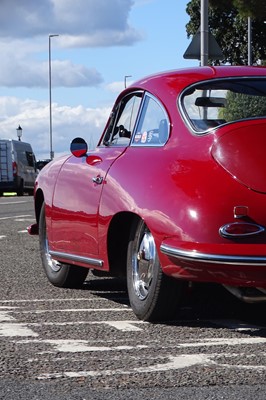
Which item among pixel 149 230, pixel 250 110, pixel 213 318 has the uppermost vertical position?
pixel 250 110

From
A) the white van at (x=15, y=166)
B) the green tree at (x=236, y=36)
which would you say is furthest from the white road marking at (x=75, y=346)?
the green tree at (x=236, y=36)

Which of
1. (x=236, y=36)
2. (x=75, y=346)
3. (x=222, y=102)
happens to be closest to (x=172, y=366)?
(x=75, y=346)

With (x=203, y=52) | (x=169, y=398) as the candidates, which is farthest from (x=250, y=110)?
(x=203, y=52)

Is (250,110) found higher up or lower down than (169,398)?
higher up

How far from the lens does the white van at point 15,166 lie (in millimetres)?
42250

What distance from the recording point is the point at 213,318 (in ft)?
24.3

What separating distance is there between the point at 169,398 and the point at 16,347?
1.52 metres

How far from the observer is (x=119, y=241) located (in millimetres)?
7672

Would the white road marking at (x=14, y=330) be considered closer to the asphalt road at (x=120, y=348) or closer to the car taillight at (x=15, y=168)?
the asphalt road at (x=120, y=348)

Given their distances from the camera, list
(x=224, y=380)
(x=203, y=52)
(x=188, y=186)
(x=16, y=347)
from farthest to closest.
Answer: (x=203, y=52)
(x=188, y=186)
(x=16, y=347)
(x=224, y=380)

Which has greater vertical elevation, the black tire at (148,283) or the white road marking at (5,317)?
the black tire at (148,283)

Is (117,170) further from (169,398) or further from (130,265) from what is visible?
(169,398)

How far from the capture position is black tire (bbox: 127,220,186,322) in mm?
6926

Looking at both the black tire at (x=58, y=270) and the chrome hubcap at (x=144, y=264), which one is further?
the black tire at (x=58, y=270)
